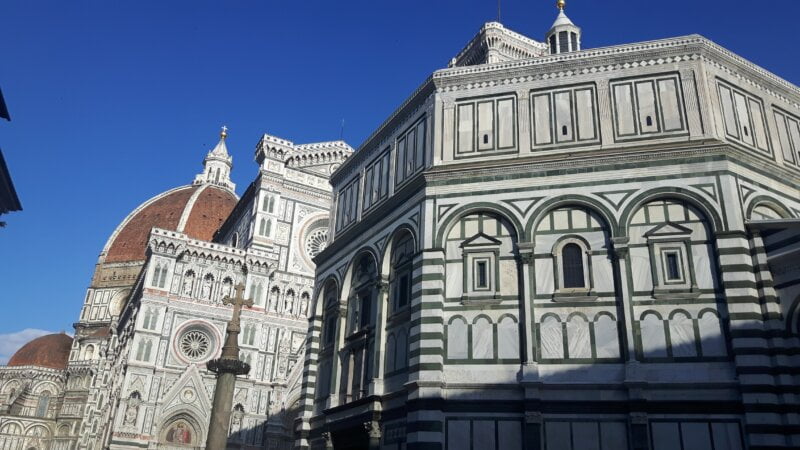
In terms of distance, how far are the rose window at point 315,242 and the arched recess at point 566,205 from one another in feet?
117

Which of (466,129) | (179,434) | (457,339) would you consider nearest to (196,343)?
(179,434)

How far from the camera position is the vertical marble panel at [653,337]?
646 inches

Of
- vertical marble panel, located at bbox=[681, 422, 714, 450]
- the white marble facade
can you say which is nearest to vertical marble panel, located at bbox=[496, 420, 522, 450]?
the white marble facade

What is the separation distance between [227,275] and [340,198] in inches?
952

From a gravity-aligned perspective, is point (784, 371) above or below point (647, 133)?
below

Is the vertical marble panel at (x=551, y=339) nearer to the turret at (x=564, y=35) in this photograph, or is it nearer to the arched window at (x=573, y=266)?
the arched window at (x=573, y=266)

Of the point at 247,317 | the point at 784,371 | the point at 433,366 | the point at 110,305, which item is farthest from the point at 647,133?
the point at 110,305

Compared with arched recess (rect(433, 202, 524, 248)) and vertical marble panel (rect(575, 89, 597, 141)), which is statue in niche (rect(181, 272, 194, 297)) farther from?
vertical marble panel (rect(575, 89, 597, 141))

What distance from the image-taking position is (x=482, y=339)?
17.9 m

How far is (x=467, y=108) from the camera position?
69.6 feet

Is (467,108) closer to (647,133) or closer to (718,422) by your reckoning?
(647,133)

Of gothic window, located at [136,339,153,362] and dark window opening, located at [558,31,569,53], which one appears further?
gothic window, located at [136,339,153,362]

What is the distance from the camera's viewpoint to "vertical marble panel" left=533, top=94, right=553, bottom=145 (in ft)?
65.5

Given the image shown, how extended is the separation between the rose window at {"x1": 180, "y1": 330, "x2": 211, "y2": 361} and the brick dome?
40.1 meters
